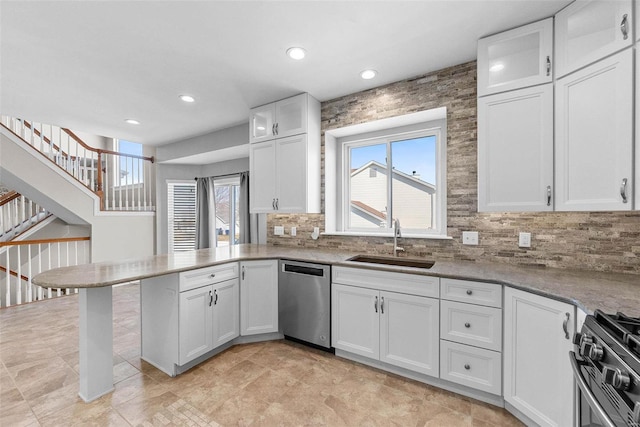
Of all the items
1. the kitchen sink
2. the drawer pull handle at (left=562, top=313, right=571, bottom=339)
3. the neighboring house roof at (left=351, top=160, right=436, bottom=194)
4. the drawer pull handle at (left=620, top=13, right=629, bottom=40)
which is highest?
the drawer pull handle at (left=620, top=13, right=629, bottom=40)

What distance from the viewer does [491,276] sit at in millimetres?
1936

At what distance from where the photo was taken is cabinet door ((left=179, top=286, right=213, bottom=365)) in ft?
7.52

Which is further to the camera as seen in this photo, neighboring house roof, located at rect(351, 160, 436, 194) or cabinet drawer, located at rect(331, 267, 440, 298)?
neighboring house roof, located at rect(351, 160, 436, 194)

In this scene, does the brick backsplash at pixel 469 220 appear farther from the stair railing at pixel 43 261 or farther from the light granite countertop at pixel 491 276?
the stair railing at pixel 43 261

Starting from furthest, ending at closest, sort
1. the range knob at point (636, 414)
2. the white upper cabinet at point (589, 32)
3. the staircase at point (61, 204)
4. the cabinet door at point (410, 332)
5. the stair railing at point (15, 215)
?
the stair railing at point (15, 215) → the staircase at point (61, 204) → the cabinet door at point (410, 332) → the white upper cabinet at point (589, 32) → the range knob at point (636, 414)

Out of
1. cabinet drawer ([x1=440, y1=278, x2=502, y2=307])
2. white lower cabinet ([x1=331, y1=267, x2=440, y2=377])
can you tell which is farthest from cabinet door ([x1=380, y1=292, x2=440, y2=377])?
cabinet drawer ([x1=440, y1=278, x2=502, y2=307])

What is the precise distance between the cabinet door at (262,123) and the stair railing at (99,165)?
351 centimetres

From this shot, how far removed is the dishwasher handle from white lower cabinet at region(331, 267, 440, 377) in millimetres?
192

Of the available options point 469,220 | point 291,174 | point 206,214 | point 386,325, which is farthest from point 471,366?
point 206,214

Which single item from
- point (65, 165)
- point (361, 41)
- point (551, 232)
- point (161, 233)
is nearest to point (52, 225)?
point (65, 165)

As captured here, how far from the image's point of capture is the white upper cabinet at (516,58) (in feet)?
6.27

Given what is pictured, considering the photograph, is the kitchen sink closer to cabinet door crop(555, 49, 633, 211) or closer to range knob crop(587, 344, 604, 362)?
cabinet door crop(555, 49, 633, 211)

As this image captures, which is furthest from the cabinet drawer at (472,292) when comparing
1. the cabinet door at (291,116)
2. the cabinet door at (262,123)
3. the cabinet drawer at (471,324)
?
the cabinet door at (262,123)

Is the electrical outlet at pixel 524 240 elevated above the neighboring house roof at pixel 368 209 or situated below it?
below
